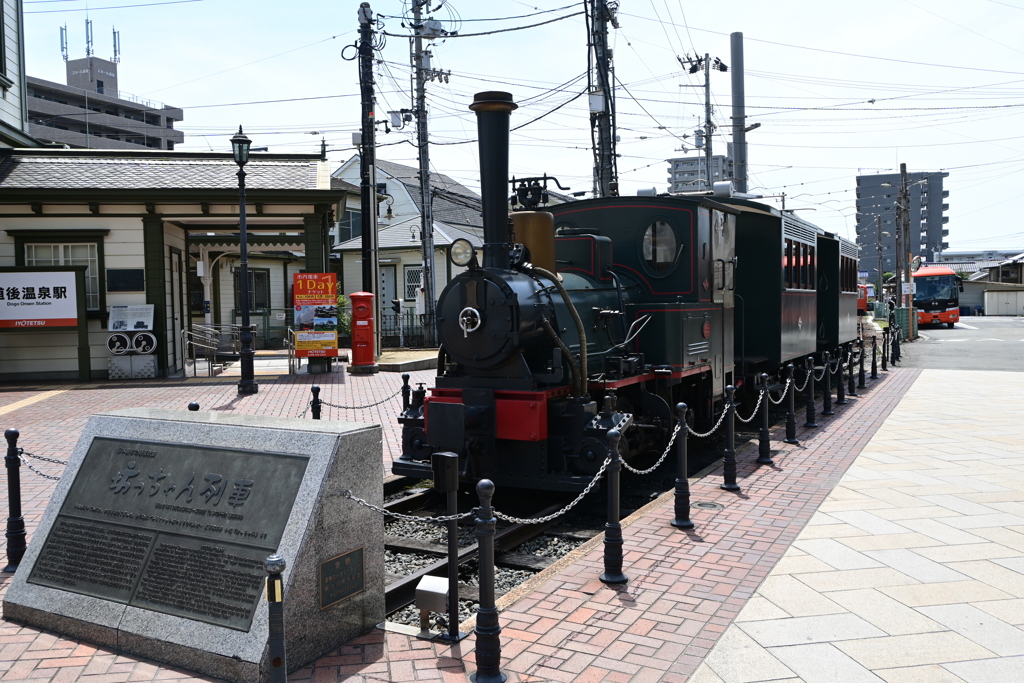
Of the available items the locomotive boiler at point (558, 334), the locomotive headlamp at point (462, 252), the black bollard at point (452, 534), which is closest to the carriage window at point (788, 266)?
the locomotive boiler at point (558, 334)

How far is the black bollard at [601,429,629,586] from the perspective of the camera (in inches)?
202

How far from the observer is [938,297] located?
43.4m

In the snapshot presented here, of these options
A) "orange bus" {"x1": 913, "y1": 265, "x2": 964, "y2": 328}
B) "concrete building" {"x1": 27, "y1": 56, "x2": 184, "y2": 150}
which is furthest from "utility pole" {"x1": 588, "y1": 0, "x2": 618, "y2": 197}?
"concrete building" {"x1": 27, "y1": 56, "x2": 184, "y2": 150}

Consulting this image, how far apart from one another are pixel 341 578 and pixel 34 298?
14.8 m

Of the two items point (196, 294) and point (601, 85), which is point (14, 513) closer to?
point (601, 85)

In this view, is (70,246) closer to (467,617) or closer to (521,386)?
(521,386)

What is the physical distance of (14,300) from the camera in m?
16.0

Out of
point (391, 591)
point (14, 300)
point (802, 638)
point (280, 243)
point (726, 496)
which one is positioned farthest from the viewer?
point (280, 243)

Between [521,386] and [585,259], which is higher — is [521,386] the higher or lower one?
the lower one

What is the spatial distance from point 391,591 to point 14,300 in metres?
14.6

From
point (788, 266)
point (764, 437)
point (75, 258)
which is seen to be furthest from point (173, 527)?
point (75, 258)

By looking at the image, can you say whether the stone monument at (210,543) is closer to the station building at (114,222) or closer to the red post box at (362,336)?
the station building at (114,222)

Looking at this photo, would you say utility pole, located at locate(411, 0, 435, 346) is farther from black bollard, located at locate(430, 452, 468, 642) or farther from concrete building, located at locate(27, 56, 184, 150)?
concrete building, located at locate(27, 56, 184, 150)

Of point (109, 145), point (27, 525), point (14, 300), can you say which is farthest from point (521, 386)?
point (109, 145)
